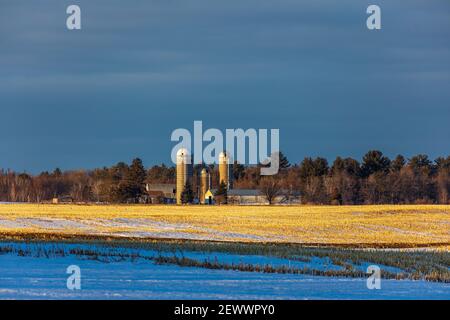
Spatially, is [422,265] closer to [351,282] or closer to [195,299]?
[351,282]

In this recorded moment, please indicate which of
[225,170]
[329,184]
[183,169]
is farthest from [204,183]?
[329,184]

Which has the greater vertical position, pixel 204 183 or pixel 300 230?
pixel 204 183

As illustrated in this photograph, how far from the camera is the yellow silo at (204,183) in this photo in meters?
172

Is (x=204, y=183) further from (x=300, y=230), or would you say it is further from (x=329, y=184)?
(x=300, y=230)

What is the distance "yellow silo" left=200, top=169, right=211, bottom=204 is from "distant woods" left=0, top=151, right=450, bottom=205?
1628 mm

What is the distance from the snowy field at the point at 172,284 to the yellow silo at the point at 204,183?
141 metres

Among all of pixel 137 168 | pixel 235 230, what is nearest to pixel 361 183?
pixel 137 168

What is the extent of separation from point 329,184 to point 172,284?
13804 cm

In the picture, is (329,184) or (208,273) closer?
(208,273)

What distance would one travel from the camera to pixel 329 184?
161m
